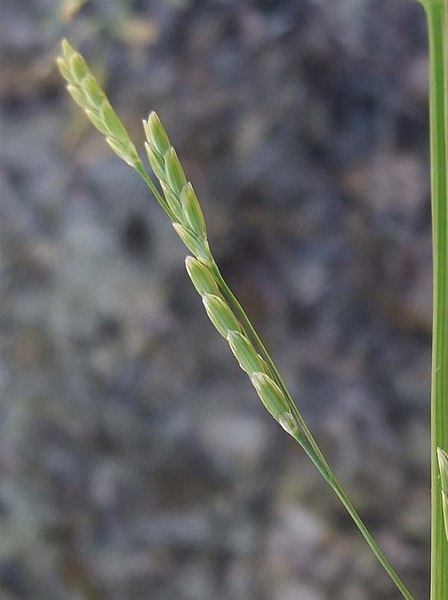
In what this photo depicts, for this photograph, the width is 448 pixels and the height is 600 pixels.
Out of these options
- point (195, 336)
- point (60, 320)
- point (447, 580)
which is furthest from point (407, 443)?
point (447, 580)

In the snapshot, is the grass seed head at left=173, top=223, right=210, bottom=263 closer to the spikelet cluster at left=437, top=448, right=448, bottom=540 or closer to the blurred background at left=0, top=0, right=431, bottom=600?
the spikelet cluster at left=437, top=448, right=448, bottom=540

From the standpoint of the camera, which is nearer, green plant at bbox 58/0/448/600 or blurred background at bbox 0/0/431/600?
green plant at bbox 58/0/448/600

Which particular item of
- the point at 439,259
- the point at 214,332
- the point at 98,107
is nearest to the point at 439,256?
the point at 439,259

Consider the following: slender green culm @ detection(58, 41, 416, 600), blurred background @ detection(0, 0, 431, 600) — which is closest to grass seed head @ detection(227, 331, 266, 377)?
slender green culm @ detection(58, 41, 416, 600)

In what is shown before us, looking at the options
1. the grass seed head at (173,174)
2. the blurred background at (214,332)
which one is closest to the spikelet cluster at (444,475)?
the grass seed head at (173,174)

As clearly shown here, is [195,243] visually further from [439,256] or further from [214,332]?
[214,332]
